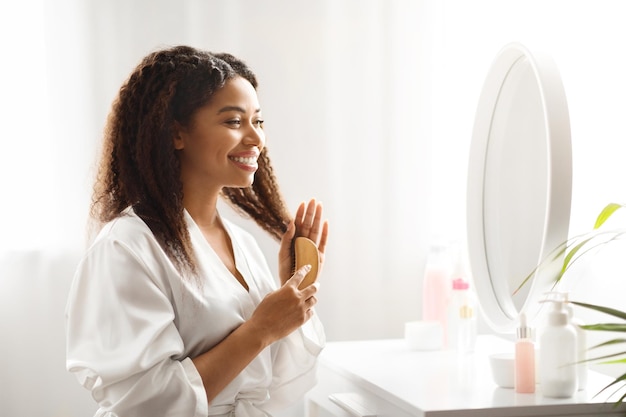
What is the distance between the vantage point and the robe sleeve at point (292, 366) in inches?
60.4

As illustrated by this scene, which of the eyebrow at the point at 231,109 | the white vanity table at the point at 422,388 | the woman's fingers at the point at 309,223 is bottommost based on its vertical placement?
the white vanity table at the point at 422,388

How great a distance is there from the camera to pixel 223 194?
1663 mm

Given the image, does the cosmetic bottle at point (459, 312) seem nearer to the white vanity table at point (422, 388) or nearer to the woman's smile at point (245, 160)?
the white vanity table at point (422, 388)

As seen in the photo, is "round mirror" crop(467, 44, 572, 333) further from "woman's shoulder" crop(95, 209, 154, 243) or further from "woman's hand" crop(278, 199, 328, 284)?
"woman's shoulder" crop(95, 209, 154, 243)

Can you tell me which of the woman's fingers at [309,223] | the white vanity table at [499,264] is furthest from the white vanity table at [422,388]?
the woman's fingers at [309,223]

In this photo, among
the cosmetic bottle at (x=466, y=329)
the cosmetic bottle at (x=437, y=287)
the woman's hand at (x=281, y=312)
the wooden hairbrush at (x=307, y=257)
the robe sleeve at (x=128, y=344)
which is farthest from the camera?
the cosmetic bottle at (x=437, y=287)

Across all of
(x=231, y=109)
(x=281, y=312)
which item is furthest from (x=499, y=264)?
(x=231, y=109)

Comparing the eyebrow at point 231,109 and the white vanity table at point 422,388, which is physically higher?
the eyebrow at point 231,109

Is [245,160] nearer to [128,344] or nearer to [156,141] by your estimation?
[156,141]

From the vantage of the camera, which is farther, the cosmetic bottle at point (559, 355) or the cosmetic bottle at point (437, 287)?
the cosmetic bottle at point (437, 287)

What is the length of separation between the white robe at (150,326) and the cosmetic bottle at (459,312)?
0.41 meters

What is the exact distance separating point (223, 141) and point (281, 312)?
11.6 inches

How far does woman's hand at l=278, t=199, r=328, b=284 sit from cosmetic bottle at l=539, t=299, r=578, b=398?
0.44 m

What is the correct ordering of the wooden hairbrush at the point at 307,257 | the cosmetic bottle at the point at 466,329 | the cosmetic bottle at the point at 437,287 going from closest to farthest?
the wooden hairbrush at the point at 307,257, the cosmetic bottle at the point at 466,329, the cosmetic bottle at the point at 437,287
